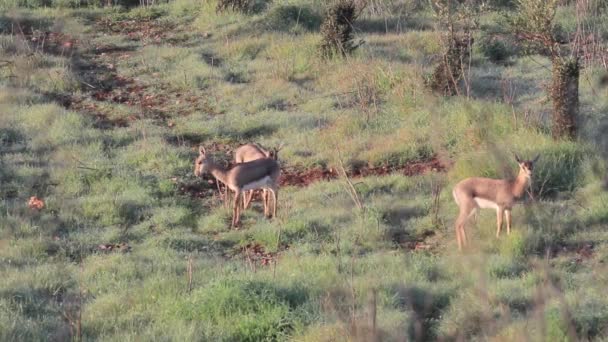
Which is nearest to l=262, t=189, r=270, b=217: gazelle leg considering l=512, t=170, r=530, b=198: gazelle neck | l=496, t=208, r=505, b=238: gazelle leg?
l=496, t=208, r=505, b=238: gazelle leg

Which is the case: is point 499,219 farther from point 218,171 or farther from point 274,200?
point 218,171

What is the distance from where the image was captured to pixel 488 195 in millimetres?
8914

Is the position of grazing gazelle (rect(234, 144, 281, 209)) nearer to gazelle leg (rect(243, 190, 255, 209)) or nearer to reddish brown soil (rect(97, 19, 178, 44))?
gazelle leg (rect(243, 190, 255, 209))

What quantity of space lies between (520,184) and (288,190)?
2891 mm

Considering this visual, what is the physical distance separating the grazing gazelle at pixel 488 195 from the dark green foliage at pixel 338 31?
20.8 feet

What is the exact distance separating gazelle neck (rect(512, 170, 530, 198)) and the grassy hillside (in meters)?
0.28

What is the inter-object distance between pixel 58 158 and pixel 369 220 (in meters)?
4.35

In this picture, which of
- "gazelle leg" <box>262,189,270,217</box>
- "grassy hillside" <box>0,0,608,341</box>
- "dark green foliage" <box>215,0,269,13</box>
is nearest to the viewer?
"grassy hillside" <box>0,0,608,341</box>

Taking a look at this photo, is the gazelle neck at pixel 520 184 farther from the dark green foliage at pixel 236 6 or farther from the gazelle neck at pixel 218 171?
the dark green foliage at pixel 236 6

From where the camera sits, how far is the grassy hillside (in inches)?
266

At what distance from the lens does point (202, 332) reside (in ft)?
21.5

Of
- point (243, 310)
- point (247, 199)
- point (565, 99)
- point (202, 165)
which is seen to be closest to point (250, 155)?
point (247, 199)

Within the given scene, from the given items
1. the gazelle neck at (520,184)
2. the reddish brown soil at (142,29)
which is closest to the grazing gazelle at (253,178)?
the gazelle neck at (520,184)

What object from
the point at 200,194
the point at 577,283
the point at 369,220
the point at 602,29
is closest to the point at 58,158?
the point at 200,194
